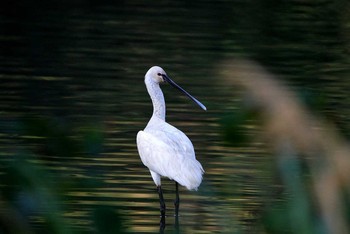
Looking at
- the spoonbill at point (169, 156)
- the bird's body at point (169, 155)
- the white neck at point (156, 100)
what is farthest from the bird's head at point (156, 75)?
the bird's body at point (169, 155)

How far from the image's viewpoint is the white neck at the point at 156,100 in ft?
24.1

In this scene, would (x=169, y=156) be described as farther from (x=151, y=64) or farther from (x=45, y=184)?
(x=151, y=64)

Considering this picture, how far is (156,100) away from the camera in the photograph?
7430 millimetres

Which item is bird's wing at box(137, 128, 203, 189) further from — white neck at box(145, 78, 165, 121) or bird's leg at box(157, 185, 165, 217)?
white neck at box(145, 78, 165, 121)

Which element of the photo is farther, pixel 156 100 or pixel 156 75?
pixel 156 75

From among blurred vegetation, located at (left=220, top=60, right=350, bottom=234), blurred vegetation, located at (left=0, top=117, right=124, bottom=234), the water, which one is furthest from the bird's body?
blurred vegetation, located at (left=220, top=60, right=350, bottom=234)

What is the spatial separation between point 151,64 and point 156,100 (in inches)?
177

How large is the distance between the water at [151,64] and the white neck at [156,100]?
448mm

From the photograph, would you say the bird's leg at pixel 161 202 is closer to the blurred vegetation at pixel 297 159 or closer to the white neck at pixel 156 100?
the white neck at pixel 156 100

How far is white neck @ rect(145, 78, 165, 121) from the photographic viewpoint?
7336 mm

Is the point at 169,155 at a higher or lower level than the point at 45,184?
lower

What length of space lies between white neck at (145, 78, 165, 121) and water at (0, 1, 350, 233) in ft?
1.47

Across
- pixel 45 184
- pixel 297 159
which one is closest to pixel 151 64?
pixel 297 159

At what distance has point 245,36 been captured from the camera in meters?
14.1
